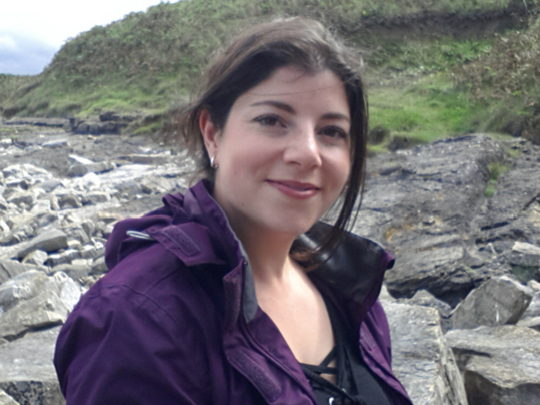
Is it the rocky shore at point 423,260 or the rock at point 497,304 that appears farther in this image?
the rock at point 497,304

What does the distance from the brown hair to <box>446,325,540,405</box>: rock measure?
1.61 metres

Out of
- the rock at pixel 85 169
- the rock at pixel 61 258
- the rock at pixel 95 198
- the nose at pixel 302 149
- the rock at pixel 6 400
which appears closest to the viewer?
the nose at pixel 302 149

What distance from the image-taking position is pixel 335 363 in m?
1.49

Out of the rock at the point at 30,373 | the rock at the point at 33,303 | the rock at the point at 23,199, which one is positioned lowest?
the rock at the point at 33,303

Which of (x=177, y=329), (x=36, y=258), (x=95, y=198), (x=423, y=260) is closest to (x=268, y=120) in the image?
(x=177, y=329)

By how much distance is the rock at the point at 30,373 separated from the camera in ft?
6.81

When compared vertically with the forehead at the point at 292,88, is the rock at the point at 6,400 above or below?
below

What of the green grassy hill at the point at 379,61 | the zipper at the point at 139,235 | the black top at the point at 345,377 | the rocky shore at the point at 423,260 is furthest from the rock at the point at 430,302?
the zipper at the point at 139,235

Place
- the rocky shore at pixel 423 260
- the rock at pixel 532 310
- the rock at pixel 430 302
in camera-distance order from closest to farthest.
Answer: the rocky shore at pixel 423 260
the rock at pixel 532 310
the rock at pixel 430 302

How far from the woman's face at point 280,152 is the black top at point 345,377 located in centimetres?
38

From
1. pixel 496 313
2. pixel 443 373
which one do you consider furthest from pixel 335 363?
pixel 496 313

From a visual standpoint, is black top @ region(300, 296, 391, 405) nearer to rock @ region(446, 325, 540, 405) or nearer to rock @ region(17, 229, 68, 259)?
rock @ region(446, 325, 540, 405)

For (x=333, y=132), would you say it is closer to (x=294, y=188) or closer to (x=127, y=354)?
(x=294, y=188)

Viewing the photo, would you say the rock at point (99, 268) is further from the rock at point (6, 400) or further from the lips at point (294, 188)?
the lips at point (294, 188)
